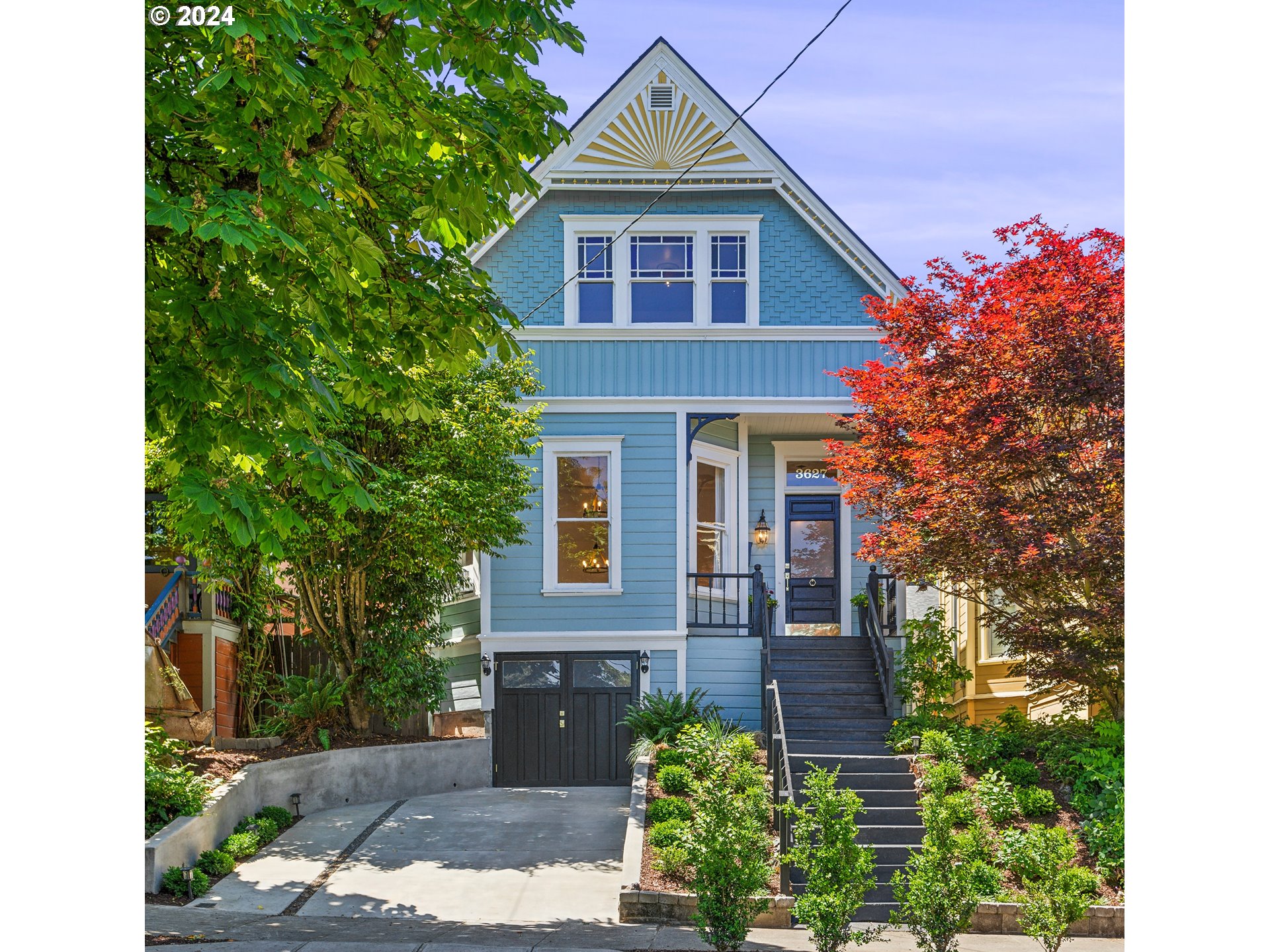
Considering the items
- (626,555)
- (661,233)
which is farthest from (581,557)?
(661,233)

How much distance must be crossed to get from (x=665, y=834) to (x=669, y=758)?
278 centimetres

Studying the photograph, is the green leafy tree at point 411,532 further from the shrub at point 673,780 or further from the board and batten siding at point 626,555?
the shrub at point 673,780

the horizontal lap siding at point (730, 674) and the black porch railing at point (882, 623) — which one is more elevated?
the black porch railing at point (882, 623)

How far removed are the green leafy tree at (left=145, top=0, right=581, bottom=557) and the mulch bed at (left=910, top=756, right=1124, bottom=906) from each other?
636cm

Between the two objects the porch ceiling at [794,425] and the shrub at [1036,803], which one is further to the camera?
the porch ceiling at [794,425]

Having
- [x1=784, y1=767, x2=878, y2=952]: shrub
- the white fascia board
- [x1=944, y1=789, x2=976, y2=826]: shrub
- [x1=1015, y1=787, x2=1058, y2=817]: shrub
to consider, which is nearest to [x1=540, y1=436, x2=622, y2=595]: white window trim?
the white fascia board

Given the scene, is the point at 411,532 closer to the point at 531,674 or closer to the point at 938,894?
the point at 531,674

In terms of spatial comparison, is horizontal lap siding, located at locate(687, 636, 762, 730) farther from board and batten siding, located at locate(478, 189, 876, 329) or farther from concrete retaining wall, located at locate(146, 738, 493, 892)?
board and batten siding, located at locate(478, 189, 876, 329)

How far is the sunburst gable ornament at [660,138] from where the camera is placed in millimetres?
15844

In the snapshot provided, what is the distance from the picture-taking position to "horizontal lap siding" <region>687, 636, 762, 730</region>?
15.5 meters

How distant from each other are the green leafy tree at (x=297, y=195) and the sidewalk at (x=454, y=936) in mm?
3236

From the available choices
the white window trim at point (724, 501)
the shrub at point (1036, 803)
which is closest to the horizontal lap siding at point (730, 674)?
the white window trim at point (724, 501)
